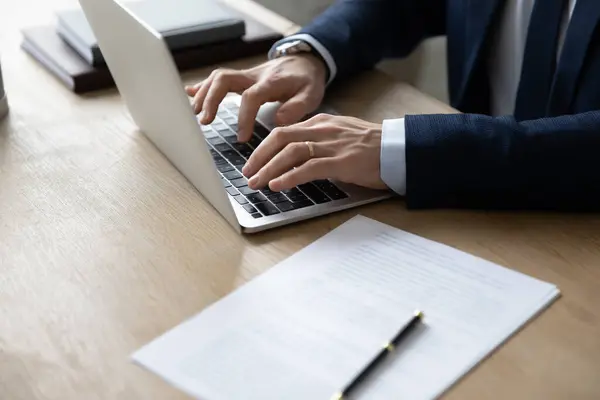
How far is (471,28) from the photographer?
137 centimetres

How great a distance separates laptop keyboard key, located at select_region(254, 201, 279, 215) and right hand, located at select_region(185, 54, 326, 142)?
0.56 ft

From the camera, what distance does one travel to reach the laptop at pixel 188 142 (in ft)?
2.77

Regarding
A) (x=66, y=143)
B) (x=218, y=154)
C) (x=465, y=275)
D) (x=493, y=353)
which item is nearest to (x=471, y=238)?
(x=465, y=275)

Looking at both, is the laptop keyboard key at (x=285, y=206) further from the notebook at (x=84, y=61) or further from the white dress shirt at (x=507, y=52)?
the notebook at (x=84, y=61)

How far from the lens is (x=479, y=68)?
1.40m

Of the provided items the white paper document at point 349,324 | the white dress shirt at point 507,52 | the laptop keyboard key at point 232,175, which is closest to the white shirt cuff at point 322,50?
the white dress shirt at point 507,52

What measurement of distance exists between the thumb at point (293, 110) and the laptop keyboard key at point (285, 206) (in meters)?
0.21

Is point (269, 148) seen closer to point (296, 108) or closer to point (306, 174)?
point (306, 174)

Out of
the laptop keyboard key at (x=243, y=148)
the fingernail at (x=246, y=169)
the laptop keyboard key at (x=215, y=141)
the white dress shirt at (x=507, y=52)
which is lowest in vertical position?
the white dress shirt at (x=507, y=52)

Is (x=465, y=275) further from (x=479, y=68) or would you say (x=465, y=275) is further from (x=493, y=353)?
(x=479, y=68)

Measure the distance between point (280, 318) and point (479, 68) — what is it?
0.82m

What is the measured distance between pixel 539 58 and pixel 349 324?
2.29 ft

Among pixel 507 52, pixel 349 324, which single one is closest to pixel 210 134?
pixel 349 324

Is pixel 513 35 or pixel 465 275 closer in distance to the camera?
pixel 465 275
